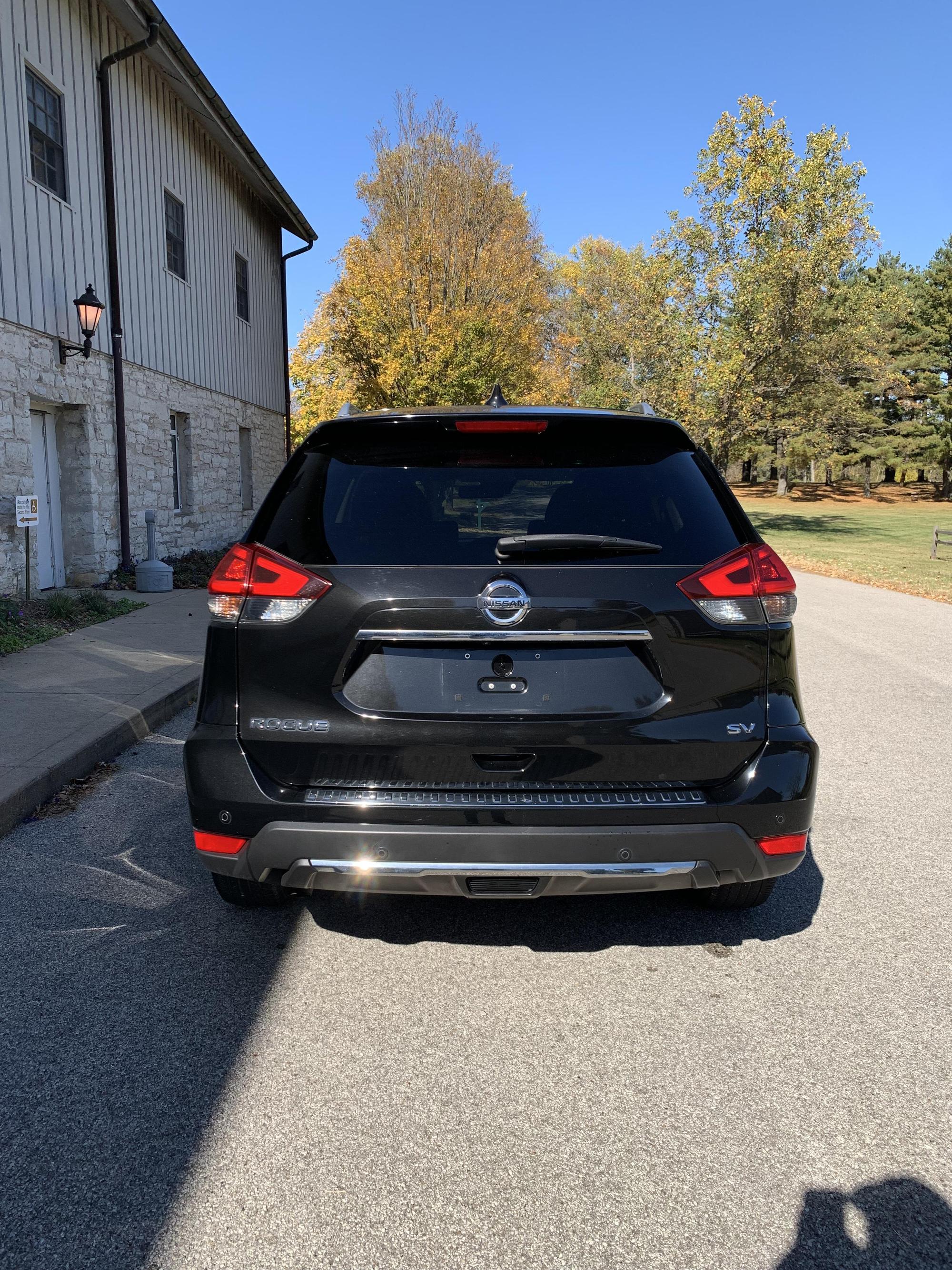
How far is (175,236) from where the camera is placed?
1540 cm

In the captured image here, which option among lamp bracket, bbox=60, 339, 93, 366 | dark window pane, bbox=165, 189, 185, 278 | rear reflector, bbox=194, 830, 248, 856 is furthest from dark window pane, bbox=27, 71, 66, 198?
rear reflector, bbox=194, 830, 248, 856

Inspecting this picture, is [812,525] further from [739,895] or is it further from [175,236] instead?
[739,895]

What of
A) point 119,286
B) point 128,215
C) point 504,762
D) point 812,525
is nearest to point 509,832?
point 504,762

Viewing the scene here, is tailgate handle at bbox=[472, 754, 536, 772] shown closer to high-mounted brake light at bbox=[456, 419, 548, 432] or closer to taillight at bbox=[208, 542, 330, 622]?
taillight at bbox=[208, 542, 330, 622]

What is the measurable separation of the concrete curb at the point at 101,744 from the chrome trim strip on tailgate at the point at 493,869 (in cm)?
239

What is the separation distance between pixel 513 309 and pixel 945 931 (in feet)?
80.2

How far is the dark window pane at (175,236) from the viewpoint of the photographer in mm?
14992

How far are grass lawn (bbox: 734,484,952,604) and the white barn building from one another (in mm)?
12102

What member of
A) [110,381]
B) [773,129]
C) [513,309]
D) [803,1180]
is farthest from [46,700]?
[773,129]

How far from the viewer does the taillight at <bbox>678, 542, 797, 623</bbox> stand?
2734mm

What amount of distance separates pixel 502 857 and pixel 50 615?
8.13 metres

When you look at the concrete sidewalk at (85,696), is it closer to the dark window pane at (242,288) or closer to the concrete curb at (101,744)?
the concrete curb at (101,744)

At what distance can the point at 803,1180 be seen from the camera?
2.12 meters

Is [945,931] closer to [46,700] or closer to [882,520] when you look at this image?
[46,700]
